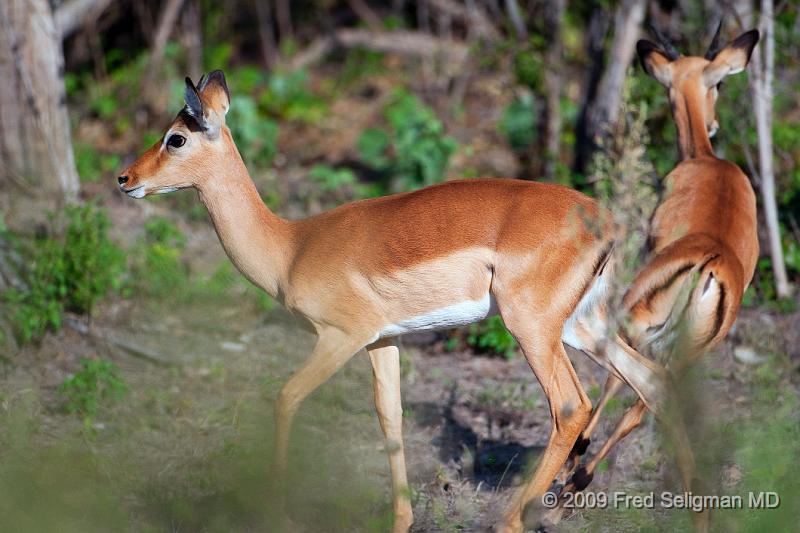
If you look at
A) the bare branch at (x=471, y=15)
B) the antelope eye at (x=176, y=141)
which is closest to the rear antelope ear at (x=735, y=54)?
the antelope eye at (x=176, y=141)

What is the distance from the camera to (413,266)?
13.8 ft

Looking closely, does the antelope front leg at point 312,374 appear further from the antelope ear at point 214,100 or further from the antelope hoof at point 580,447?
the antelope hoof at point 580,447

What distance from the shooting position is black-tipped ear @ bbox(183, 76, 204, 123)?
4.29m

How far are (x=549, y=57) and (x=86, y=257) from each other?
4380 mm

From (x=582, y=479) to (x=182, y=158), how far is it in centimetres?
219

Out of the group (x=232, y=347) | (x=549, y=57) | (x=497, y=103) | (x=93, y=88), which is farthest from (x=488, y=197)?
(x=93, y=88)

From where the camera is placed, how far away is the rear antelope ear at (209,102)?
4.33 m

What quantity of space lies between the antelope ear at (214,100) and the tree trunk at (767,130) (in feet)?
11.8

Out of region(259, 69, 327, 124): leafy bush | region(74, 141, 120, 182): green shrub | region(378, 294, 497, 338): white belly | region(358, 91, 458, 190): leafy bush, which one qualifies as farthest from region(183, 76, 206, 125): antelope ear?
region(259, 69, 327, 124): leafy bush

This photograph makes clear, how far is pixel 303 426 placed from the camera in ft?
17.2

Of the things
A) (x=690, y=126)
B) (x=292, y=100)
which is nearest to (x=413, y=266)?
(x=690, y=126)

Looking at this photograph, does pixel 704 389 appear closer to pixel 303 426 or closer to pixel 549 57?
pixel 303 426

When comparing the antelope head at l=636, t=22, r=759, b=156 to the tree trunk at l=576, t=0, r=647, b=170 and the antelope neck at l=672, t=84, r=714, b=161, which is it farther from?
the tree trunk at l=576, t=0, r=647, b=170

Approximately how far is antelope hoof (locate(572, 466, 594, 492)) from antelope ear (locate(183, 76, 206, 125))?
220 cm
